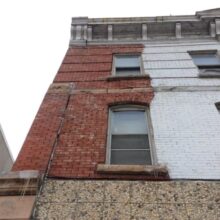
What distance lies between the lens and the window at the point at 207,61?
35.1ft

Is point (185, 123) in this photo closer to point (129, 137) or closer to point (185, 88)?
point (129, 137)

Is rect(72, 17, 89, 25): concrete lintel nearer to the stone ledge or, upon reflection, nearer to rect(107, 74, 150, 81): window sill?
rect(107, 74, 150, 81): window sill

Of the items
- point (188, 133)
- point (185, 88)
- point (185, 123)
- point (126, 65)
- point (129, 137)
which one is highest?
point (126, 65)

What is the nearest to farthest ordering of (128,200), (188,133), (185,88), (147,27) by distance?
(128,200) → (188,133) → (185,88) → (147,27)

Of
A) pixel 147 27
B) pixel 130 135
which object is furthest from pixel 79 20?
pixel 130 135

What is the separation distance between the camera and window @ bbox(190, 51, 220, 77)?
35.1 ft

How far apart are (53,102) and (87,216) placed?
4.00 meters

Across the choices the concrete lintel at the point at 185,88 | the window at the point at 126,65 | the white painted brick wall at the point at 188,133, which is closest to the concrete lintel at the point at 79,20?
the window at the point at 126,65

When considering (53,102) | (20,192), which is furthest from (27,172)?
(53,102)

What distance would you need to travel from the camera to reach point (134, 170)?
623 cm

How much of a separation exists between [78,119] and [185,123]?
7.89 feet

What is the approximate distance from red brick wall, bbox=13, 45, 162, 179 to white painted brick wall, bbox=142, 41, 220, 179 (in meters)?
0.63

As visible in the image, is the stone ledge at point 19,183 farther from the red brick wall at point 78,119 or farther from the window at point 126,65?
the window at point 126,65

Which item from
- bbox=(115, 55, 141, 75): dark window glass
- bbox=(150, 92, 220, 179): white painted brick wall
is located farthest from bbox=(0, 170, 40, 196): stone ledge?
bbox=(115, 55, 141, 75): dark window glass
